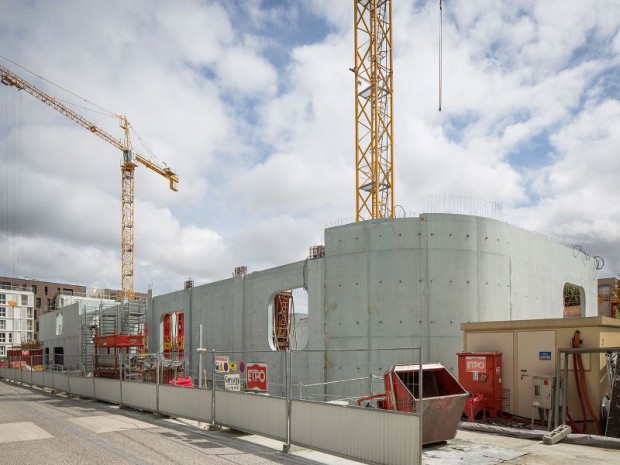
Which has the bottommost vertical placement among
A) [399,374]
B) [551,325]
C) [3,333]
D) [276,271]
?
[3,333]

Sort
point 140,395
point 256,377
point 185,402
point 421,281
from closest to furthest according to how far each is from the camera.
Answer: point 185,402, point 140,395, point 256,377, point 421,281

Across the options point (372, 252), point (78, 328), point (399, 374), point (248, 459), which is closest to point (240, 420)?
point (248, 459)

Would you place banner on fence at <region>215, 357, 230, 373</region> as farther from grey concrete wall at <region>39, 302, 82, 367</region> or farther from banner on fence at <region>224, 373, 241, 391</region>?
grey concrete wall at <region>39, 302, 82, 367</region>

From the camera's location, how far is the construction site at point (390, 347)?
1280 cm

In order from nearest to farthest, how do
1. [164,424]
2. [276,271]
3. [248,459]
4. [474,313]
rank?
1. [248,459]
2. [164,424]
3. [474,313]
4. [276,271]

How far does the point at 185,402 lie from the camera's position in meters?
17.2

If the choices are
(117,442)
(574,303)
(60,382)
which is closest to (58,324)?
(60,382)

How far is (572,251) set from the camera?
32.2 m

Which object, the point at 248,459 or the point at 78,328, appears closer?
the point at 248,459

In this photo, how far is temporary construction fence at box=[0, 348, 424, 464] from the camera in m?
10.7

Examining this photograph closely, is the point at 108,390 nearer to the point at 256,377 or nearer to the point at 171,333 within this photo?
the point at 256,377

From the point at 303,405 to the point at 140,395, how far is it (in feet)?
31.2

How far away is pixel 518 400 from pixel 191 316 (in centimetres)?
2597

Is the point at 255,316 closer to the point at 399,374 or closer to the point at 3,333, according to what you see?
the point at 399,374
